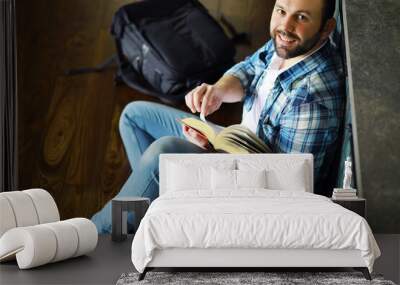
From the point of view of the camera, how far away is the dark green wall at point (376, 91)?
7277mm

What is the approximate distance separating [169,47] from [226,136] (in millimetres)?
1133

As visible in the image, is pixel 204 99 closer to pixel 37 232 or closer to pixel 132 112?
pixel 132 112

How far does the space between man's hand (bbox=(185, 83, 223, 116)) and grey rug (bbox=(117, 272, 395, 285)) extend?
2544mm

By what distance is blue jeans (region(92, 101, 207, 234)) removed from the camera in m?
7.38

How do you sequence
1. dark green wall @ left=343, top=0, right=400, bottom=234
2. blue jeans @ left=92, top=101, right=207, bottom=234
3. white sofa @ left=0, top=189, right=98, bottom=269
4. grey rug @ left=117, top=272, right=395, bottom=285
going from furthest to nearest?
blue jeans @ left=92, top=101, right=207, bottom=234, dark green wall @ left=343, top=0, right=400, bottom=234, white sofa @ left=0, top=189, right=98, bottom=269, grey rug @ left=117, top=272, right=395, bottom=285

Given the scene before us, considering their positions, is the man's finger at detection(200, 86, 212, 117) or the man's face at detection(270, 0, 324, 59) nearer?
the man's face at detection(270, 0, 324, 59)

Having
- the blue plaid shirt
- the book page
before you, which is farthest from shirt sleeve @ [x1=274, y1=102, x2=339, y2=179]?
the book page

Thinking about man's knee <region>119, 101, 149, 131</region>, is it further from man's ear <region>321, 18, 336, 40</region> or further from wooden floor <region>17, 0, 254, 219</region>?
man's ear <region>321, 18, 336, 40</region>

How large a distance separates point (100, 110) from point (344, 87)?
8.60 feet

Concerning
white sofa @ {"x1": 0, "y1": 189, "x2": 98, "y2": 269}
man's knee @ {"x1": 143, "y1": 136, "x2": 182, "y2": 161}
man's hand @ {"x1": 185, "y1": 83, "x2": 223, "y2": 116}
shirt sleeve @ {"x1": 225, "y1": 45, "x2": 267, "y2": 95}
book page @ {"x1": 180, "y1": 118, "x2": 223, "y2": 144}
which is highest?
shirt sleeve @ {"x1": 225, "y1": 45, "x2": 267, "y2": 95}

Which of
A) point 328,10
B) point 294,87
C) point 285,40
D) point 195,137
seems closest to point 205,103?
point 195,137

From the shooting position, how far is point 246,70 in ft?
24.3

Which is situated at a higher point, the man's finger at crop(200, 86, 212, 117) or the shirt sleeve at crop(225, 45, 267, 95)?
the shirt sleeve at crop(225, 45, 267, 95)

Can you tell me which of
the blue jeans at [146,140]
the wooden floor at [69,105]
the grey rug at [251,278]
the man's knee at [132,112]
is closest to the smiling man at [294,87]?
the blue jeans at [146,140]
